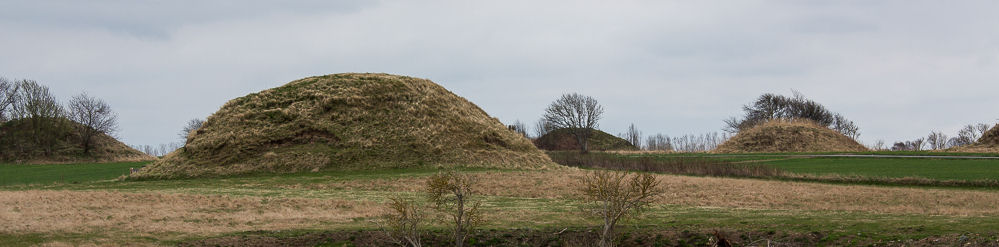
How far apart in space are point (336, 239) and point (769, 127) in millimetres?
66285

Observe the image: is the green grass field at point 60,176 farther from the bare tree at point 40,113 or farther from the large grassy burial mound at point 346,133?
the bare tree at point 40,113

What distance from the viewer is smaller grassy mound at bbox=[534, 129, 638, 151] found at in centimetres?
9475

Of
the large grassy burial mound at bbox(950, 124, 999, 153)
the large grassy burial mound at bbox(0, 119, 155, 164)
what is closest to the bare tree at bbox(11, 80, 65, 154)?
the large grassy burial mound at bbox(0, 119, 155, 164)

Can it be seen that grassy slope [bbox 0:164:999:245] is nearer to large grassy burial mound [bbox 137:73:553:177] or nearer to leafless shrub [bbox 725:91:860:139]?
large grassy burial mound [bbox 137:73:553:177]

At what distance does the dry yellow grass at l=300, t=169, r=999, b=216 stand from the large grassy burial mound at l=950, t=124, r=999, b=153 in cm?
2875

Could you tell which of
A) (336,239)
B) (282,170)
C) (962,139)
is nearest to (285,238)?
(336,239)

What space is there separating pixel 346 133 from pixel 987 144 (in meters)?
49.5

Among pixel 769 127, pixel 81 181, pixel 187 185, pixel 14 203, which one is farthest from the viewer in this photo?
pixel 769 127

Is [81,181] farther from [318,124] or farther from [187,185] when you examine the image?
[318,124]

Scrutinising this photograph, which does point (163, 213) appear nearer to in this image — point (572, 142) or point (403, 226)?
point (403, 226)

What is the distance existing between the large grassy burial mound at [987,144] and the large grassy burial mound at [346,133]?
110ft

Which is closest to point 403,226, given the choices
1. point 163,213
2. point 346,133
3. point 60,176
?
point 163,213

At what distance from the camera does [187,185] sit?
36250 millimetres

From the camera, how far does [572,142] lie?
95125 millimetres
